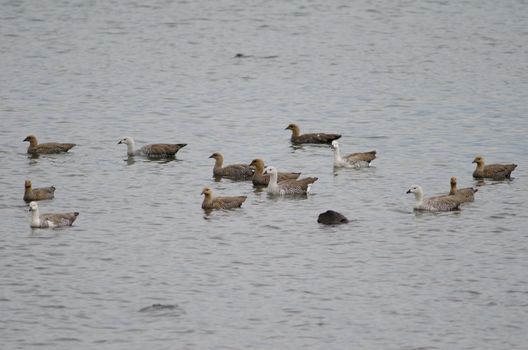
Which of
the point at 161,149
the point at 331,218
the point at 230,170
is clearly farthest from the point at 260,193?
the point at 161,149

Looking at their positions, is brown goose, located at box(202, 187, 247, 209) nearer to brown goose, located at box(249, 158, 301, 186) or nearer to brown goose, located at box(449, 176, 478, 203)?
brown goose, located at box(249, 158, 301, 186)

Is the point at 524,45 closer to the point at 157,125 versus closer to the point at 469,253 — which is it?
the point at 157,125

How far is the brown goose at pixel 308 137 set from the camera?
35438mm

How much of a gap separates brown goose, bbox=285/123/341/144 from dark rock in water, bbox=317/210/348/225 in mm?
9419

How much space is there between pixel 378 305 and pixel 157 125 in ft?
61.4

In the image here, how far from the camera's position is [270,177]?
1163 inches

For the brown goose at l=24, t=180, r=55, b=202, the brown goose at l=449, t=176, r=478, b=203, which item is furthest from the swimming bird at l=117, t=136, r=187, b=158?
the brown goose at l=449, t=176, r=478, b=203

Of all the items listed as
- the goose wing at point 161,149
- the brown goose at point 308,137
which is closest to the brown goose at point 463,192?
the brown goose at point 308,137

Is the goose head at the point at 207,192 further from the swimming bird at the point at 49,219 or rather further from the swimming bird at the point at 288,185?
the swimming bird at the point at 49,219

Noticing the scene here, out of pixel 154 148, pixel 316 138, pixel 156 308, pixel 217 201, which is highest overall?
pixel 154 148

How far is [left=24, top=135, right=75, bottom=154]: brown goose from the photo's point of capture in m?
32.9

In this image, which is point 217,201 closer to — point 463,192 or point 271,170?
point 271,170

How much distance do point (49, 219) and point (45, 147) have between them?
26.1ft

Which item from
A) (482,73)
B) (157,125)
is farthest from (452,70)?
(157,125)
